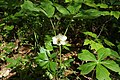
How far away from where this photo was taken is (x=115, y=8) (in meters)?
3.37

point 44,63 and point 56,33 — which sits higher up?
point 44,63

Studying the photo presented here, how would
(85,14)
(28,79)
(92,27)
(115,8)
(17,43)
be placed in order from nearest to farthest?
1. (85,14)
2. (28,79)
3. (115,8)
4. (92,27)
5. (17,43)

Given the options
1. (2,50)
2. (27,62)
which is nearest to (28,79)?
(27,62)

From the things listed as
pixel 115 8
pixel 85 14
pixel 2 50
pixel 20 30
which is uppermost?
pixel 85 14

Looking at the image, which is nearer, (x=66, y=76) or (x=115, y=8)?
(x=66, y=76)

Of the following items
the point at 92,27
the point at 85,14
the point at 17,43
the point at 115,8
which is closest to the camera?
the point at 85,14

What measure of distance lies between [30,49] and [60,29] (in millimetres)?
560

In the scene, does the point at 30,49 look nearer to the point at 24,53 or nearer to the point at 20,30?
the point at 24,53

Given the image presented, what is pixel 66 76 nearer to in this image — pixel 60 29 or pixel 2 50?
pixel 60 29

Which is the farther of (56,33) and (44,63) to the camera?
(56,33)

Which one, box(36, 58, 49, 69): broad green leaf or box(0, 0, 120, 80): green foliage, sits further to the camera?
box(0, 0, 120, 80): green foliage

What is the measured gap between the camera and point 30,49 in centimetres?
374

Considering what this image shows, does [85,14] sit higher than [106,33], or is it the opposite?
[85,14]

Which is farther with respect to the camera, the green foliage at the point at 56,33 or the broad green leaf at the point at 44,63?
the green foliage at the point at 56,33
